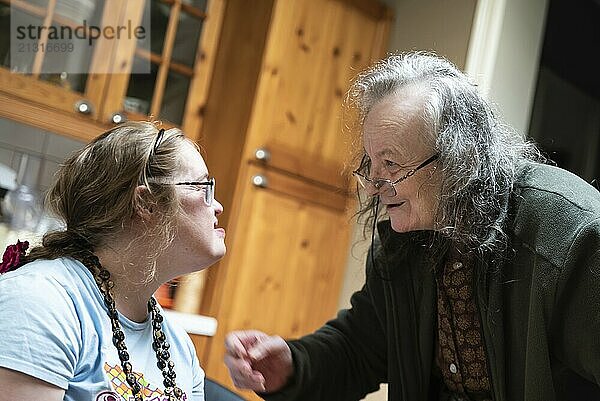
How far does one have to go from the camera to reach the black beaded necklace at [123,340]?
1.23 metres

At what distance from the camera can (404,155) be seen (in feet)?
4.58

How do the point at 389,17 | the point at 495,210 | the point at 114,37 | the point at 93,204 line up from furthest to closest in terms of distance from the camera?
the point at 389,17 < the point at 114,37 < the point at 495,210 < the point at 93,204

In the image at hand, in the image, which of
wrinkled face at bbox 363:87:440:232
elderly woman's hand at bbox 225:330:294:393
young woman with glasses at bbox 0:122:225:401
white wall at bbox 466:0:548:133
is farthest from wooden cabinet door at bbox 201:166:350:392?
wrinkled face at bbox 363:87:440:232

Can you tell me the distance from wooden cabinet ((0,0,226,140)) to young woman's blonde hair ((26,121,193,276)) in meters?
1.10

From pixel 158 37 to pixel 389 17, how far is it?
3.20 feet

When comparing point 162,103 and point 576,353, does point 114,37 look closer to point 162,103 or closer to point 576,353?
point 162,103

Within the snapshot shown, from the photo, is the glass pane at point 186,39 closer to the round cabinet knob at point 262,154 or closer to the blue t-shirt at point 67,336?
the round cabinet knob at point 262,154

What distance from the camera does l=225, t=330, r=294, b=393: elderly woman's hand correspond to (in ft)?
5.06

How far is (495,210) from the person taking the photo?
1.42 m

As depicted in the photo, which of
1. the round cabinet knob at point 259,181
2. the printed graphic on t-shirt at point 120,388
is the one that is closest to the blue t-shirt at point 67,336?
the printed graphic on t-shirt at point 120,388

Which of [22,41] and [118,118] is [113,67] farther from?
[22,41]

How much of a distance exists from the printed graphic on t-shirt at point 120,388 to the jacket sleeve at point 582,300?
700mm

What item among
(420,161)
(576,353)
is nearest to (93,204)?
(420,161)

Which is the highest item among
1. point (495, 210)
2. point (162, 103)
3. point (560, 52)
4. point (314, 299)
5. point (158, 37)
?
point (560, 52)
